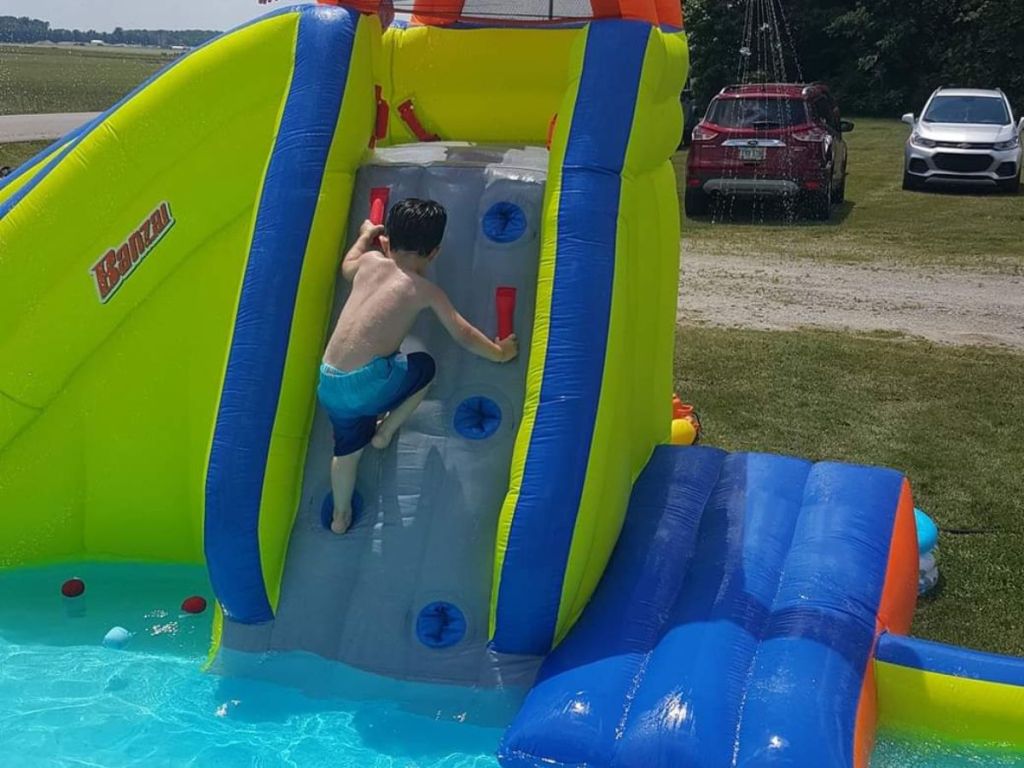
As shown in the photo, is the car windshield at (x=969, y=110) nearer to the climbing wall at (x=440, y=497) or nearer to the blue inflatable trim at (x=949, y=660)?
the climbing wall at (x=440, y=497)

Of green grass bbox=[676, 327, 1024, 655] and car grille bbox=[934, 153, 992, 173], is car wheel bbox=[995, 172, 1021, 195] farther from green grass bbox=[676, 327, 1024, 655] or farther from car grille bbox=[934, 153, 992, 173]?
green grass bbox=[676, 327, 1024, 655]

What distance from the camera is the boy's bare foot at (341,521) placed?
4.38 m

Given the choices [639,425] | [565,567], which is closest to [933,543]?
[639,425]

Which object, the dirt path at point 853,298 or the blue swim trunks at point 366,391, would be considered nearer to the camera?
the blue swim trunks at point 366,391

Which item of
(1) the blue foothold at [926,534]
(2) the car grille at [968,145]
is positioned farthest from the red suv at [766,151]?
(1) the blue foothold at [926,534]

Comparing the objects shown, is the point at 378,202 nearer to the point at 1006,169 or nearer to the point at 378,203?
the point at 378,203

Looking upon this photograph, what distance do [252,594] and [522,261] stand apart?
1.60m

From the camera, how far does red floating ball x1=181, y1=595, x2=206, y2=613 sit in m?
4.95

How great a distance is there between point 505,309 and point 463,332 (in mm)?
223

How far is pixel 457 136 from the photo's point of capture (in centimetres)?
541

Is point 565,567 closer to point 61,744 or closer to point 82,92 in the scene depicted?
point 61,744

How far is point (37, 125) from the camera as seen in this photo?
73.8 feet

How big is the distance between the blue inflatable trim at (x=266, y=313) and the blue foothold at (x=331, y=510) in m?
0.28

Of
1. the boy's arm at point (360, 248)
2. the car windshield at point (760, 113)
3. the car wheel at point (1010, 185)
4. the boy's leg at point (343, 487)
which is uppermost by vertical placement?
the car windshield at point (760, 113)
